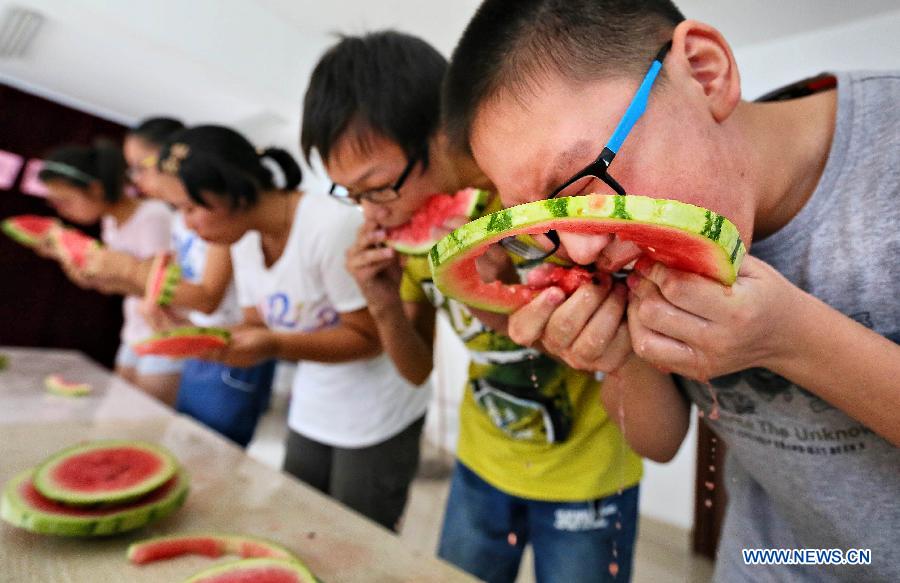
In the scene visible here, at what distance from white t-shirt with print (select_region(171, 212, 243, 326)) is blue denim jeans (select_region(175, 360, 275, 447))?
0.73ft

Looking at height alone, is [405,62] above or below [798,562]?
above

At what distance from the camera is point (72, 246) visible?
295 cm

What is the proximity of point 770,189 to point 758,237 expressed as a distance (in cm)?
9

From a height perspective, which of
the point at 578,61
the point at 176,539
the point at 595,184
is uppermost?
the point at 578,61

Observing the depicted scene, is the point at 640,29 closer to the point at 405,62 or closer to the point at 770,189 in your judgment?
the point at 770,189

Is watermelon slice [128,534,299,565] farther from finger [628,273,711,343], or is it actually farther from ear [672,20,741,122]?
ear [672,20,741,122]

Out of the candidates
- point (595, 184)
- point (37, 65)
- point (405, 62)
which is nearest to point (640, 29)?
point (595, 184)

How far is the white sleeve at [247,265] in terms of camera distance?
193cm

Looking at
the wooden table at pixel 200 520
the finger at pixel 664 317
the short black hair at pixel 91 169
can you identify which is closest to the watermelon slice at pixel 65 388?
the wooden table at pixel 200 520

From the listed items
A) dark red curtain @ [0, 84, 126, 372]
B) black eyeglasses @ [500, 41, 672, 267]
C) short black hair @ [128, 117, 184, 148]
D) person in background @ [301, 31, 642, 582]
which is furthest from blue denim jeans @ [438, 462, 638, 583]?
dark red curtain @ [0, 84, 126, 372]

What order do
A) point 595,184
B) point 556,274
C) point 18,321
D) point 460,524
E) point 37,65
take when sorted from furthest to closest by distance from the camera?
point 18,321 < point 37,65 < point 460,524 < point 556,274 < point 595,184

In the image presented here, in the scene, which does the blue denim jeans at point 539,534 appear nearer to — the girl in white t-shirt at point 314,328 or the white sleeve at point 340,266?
the girl in white t-shirt at point 314,328

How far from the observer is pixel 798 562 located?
90 cm

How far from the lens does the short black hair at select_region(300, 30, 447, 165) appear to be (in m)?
1.28
